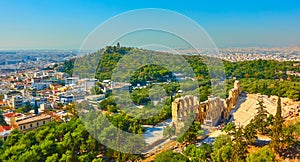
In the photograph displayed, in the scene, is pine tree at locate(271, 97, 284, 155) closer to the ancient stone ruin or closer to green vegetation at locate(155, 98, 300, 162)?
green vegetation at locate(155, 98, 300, 162)

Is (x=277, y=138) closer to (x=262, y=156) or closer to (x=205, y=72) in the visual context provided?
(x=262, y=156)

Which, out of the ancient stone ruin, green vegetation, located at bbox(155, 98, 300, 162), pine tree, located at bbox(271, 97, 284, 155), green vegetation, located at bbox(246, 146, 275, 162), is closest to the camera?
green vegetation, located at bbox(246, 146, 275, 162)

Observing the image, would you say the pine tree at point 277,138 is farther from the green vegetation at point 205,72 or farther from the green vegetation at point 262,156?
the green vegetation at point 205,72


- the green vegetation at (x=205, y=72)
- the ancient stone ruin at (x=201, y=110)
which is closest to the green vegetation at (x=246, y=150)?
the ancient stone ruin at (x=201, y=110)

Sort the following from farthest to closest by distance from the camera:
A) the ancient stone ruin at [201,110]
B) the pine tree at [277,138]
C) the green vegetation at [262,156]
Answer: the ancient stone ruin at [201,110]
the pine tree at [277,138]
the green vegetation at [262,156]

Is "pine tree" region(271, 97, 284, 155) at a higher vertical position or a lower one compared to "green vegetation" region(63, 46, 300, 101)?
lower

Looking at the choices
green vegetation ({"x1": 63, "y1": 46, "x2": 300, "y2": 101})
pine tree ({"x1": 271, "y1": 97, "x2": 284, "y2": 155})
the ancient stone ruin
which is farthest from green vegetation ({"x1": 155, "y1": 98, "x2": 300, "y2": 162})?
green vegetation ({"x1": 63, "y1": 46, "x2": 300, "y2": 101})

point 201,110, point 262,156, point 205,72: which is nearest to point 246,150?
point 262,156

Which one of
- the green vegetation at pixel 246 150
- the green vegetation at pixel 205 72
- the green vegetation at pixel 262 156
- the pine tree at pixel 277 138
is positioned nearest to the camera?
the green vegetation at pixel 262 156

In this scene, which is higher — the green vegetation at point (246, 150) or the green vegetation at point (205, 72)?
the green vegetation at point (205, 72)
